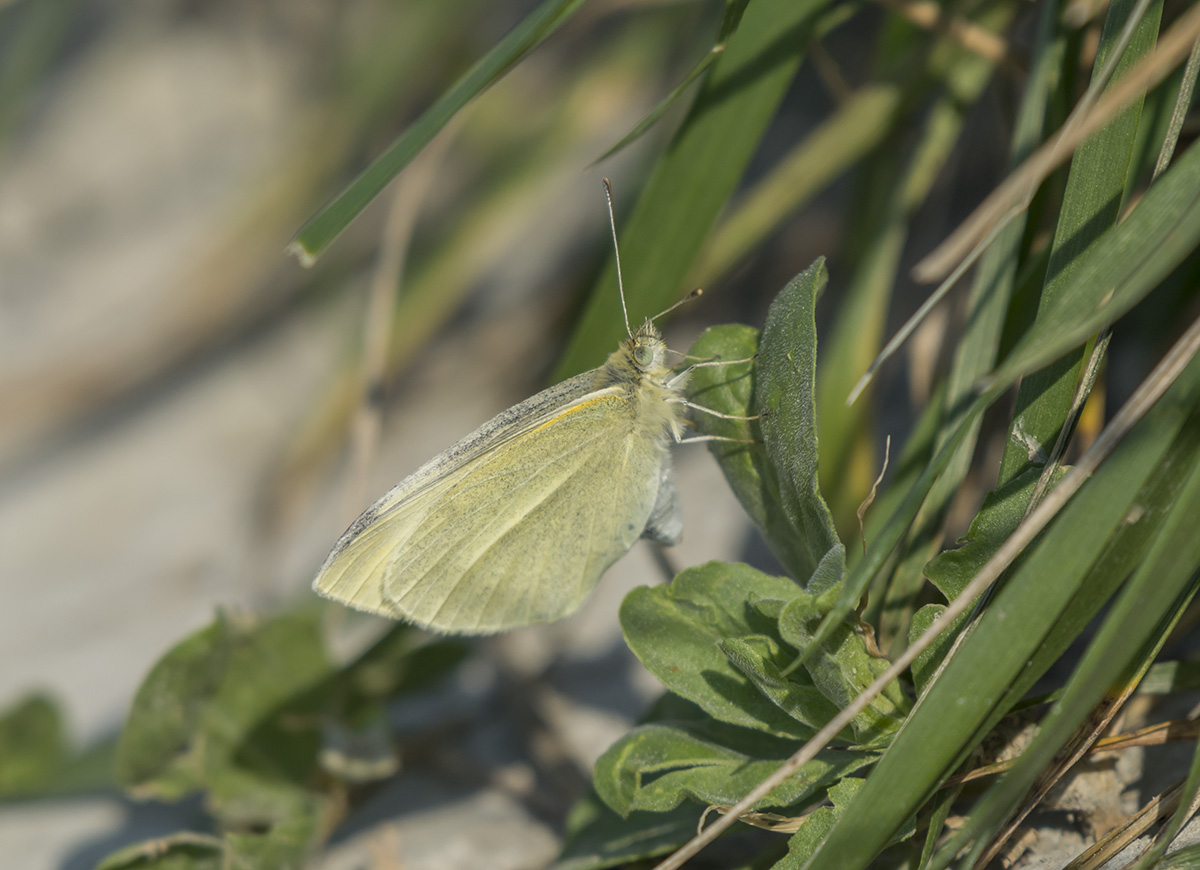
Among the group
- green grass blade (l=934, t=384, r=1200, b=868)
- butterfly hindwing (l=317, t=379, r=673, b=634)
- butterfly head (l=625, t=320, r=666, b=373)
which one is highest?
butterfly head (l=625, t=320, r=666, b=373)

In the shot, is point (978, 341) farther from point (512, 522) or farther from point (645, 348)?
point (512, 522)

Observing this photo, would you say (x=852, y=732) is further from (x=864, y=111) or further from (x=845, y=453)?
(x=864, y=111)

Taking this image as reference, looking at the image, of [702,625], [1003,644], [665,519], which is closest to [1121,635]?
[1003,644]

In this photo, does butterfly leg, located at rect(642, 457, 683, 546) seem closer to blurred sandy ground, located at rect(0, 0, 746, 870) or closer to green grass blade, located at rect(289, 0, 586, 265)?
blurred sandy ground, located at rect(0, 0, 746, 870)

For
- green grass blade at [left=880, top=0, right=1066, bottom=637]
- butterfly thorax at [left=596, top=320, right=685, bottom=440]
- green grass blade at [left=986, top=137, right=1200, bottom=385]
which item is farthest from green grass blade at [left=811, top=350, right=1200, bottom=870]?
butterfly thorax at [left=596, top=320, right=685, bottom=440]

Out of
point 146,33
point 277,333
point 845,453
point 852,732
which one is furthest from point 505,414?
point 146,33

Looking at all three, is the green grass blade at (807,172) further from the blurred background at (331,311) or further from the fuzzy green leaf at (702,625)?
the fuzzy green leaf at (702,625)

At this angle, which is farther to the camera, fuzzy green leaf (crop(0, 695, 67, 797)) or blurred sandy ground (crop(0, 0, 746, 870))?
blurred sandy ground (crop(0, 0, 746, 870))
